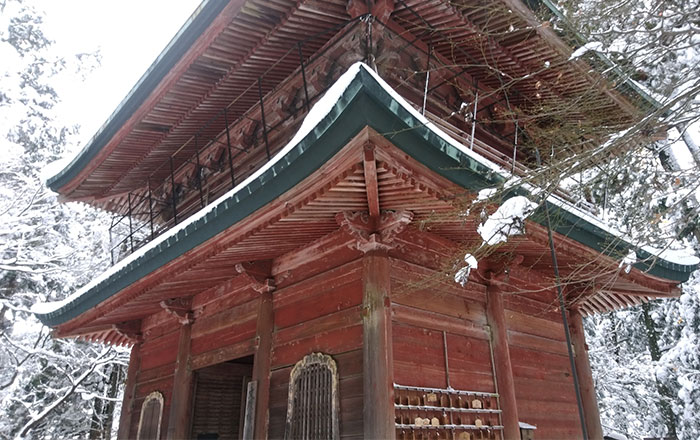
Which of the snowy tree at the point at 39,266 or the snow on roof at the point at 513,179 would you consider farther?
the snowy tree at the point at 39,266

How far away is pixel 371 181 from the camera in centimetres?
428

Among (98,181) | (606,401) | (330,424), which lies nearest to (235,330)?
(330,424)

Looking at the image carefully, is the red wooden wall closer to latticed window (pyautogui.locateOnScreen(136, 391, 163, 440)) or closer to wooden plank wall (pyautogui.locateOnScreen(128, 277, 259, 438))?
wooden plank wall (pyautogui.locateOnScreen(128, 277, 259, 438))

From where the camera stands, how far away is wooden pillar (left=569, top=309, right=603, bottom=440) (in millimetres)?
7375

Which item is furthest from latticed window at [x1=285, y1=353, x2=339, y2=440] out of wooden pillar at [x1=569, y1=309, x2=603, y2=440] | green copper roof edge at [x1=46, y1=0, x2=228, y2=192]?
wooden pillar at [x1=569, y1=309, x2=603, y2=440]

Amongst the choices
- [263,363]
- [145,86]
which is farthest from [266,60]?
[263,363]

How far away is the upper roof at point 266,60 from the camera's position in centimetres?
596

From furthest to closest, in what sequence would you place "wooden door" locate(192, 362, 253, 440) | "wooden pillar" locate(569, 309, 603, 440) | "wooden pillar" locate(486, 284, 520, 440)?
"wooden door" locate(192, 362, 253, 440)
"wooden pillar" locate(569, 309, 603, 440)
"wooden pillar" locate(486, 284, 520, 440)

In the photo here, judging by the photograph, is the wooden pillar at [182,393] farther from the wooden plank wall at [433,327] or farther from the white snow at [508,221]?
the white snow at [508,221]

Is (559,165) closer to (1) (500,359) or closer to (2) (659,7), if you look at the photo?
(2) (659,7)

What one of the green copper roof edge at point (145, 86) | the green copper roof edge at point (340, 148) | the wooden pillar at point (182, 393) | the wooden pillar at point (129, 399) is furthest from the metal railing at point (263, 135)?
the wooden pillar at point (182, 393)

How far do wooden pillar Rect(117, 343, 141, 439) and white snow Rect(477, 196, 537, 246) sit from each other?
8003 millimetres

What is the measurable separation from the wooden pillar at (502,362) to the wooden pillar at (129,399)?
6.67m

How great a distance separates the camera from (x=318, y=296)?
5.89m
